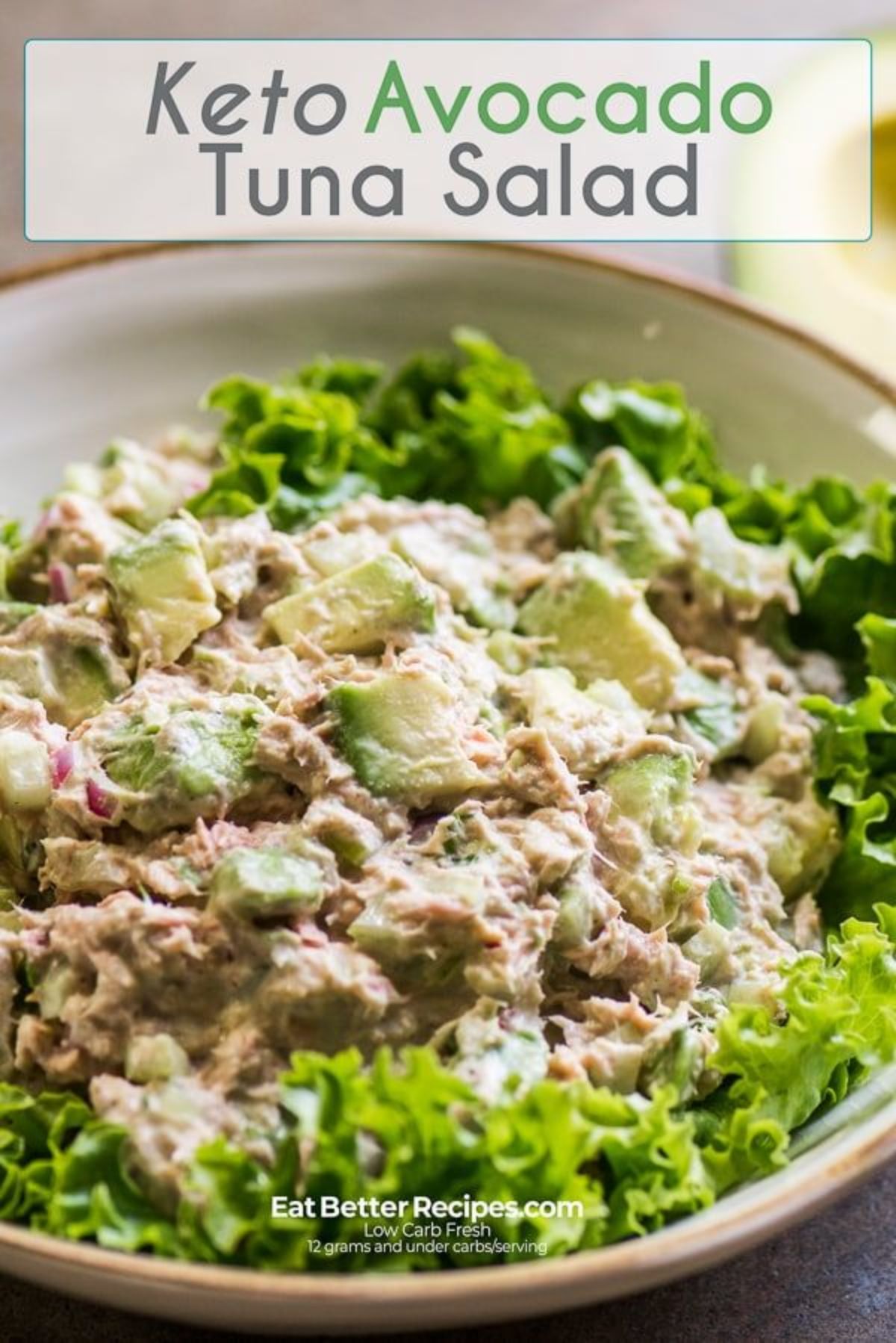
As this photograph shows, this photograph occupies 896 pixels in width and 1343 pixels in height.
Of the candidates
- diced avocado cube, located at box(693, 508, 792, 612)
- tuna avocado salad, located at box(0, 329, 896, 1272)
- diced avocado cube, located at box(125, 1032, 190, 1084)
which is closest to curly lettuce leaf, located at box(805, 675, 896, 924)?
tuna avocado salad, located at box(0, 329, 896, 1272)

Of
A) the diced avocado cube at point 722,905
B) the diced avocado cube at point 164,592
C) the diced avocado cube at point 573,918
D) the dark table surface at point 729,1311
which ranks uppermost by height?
the diced avocado cube at point 164,592

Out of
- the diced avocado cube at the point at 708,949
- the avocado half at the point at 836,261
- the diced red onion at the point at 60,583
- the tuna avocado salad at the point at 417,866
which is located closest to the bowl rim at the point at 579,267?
the avocado half at the point at 836,261

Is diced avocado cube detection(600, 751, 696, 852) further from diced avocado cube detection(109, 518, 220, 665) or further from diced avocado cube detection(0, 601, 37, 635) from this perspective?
diced avocado cube detection(0, 601, 37, 635)

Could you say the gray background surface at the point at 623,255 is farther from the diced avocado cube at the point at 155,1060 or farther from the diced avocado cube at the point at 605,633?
the diced avocado cube at the point at 605,633

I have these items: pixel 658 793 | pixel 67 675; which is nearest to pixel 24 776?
pixel 67 675

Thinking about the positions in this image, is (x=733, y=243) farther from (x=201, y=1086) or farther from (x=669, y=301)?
(x=201, y=1086)

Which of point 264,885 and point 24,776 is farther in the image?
point 24,776

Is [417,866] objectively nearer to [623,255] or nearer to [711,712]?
[711,712]
